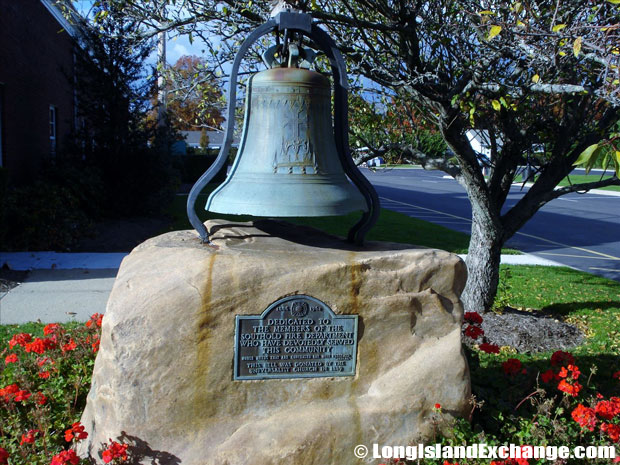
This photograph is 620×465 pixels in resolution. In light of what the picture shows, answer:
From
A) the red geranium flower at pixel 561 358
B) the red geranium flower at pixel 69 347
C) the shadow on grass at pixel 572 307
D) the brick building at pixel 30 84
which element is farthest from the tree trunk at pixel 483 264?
the brick building at pixel 30 84

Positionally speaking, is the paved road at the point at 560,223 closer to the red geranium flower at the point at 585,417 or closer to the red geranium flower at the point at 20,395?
the red geranium flower at the point at 585,417

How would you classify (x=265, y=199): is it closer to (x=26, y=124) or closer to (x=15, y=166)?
(x=15, y=166)

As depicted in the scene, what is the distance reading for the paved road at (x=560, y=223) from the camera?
11547mm

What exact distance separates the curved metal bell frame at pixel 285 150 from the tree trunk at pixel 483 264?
312 cm

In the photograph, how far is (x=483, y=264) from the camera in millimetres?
6395

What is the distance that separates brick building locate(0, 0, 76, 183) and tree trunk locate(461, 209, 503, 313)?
8.05m

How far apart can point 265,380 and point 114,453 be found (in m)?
0.85

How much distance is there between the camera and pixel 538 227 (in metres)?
15.8

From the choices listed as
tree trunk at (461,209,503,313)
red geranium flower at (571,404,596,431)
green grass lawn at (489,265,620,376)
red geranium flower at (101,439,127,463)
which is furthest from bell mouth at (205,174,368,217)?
tree trunk at (461,209,503,313)

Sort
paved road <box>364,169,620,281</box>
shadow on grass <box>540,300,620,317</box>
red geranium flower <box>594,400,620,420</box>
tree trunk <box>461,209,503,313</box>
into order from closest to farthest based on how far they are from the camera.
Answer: red geranium flower <box>594,400,620,420</box> → tree trunk <box>461,209,503,313</box> → shadow on grass <box>540,300,620,317</box> → paved road <box>364,169,620,281</box>

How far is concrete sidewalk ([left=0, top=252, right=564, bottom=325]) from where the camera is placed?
639cm

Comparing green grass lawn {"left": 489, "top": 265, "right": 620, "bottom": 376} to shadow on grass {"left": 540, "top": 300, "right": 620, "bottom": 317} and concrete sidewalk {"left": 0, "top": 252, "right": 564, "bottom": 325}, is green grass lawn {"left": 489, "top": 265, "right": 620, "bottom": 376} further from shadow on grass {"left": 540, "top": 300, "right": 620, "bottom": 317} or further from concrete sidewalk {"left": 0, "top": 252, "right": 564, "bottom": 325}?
concrete sidewalk {"left": 0, "top": 252, "right": 564, "bottom": 325}

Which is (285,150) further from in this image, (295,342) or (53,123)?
(53,123)

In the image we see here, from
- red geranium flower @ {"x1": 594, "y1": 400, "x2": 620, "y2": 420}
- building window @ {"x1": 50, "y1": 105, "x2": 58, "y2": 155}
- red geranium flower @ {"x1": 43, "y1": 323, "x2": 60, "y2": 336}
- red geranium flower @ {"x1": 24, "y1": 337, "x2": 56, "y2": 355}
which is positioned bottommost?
red geranium flower @ {"x1": 594, "y1": 400, "x2": 620, "y2": 420}
